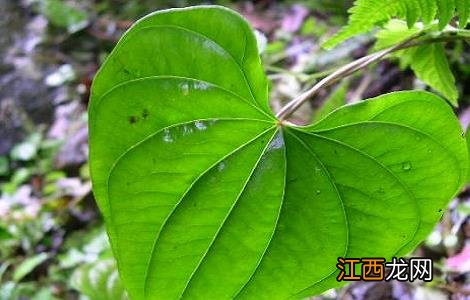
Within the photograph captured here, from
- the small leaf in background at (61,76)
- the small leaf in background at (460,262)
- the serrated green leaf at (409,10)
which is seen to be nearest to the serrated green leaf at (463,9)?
the serrated green leaf at (409,10)

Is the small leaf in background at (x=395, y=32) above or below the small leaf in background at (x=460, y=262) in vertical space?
above

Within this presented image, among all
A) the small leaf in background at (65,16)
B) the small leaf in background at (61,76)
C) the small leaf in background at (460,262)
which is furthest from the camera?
the small leaf in background at (65,16)

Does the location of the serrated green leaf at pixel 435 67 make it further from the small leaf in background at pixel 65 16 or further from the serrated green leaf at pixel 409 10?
the small leaf in background at pixel 65 16

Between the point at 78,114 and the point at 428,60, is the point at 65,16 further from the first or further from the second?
the point at 428,60

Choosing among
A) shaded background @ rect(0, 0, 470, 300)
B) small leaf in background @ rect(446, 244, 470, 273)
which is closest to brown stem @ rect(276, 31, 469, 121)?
shaded background @ rect(0, 0, 470, 300)

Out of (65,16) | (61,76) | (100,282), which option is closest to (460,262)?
(100,282)

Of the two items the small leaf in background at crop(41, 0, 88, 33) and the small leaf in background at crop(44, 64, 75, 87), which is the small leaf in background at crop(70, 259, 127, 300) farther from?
the small leaf in background at crop(41, 0, 88, 33)

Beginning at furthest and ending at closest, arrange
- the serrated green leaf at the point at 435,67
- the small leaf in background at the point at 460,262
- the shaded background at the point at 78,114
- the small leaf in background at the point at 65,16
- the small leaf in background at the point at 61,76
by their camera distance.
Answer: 1. the small leaf in background at the point at 65,16
2. the small leaf in background at the point at 61,76
3. the shaded background at the point at 78,114
4. the small leaf in background at the point at 460,262
5. the serrated green leaf at the point at 435,67

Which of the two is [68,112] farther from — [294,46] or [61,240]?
[294,46]
